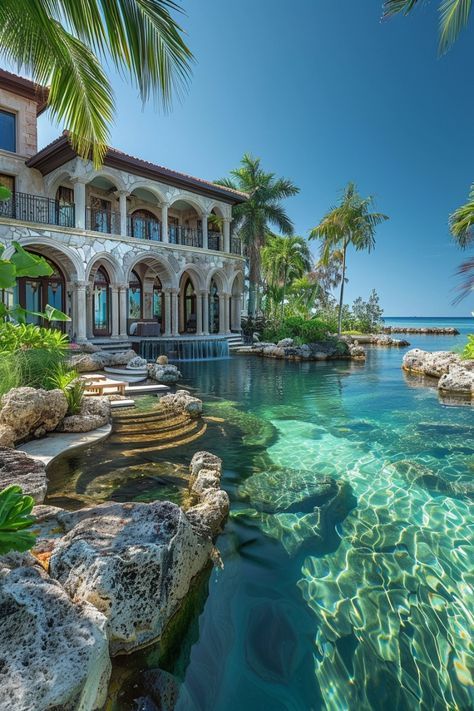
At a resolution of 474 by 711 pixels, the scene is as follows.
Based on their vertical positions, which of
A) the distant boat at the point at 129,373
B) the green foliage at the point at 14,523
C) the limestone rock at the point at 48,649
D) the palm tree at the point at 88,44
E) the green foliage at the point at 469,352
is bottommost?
the limestone rock at the point at 48,649

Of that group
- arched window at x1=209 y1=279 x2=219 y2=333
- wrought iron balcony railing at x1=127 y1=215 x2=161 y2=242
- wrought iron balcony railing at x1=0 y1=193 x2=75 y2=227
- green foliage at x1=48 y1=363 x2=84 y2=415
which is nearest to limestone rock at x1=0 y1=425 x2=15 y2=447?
green foliage at x1=48 y1=363 x2=84 y2=415

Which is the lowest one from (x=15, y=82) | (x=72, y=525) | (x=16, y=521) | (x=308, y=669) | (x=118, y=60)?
(x=308, y=669)

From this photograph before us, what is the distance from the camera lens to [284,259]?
2694 cm

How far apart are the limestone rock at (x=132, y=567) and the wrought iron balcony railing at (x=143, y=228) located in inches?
757

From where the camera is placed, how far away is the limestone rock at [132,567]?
2311 millimetres

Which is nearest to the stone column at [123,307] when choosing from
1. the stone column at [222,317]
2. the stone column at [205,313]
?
the stone column at [205,313]

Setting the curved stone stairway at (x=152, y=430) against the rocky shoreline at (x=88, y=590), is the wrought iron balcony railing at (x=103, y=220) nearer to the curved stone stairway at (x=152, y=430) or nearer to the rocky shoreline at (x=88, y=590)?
the curved stone stairway at (x=152, y=430)

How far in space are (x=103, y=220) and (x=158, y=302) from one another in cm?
646

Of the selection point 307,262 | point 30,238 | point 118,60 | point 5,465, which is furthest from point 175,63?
point 307,262

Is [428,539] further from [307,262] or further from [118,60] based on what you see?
[307,262]

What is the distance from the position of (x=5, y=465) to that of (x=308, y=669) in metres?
3.41

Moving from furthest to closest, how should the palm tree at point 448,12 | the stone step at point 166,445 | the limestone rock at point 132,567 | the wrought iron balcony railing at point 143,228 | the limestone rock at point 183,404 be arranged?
the wrought iron balcony railing at point 143,228, the limestone rock at point 183,404, the palm tree at point 448,12, the stone step at point 166,445, the limestone rock at point 132,567

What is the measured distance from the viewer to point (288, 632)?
277cm

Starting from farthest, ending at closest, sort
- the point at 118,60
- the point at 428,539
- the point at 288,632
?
the point at 118,60 < the point at 428,539 < the point at 288,632
